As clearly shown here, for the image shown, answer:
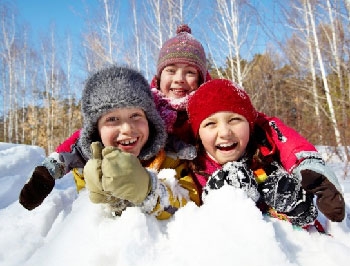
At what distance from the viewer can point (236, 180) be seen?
1213 millimetres

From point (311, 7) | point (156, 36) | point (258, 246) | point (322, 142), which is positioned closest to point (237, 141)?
point (258, 246)

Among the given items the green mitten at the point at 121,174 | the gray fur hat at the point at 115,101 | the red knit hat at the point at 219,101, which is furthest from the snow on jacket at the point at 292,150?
the green mitten at the point at 121,174

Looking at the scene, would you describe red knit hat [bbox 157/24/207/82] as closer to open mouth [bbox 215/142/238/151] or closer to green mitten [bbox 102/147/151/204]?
open mouth [bbox 215/142/238/151]

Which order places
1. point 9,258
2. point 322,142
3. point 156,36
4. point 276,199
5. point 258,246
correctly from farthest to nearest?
point 156,36, point 322,142, point 9,258, point 276,199, point 258,246

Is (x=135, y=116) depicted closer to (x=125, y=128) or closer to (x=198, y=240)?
(x=125, y=128)

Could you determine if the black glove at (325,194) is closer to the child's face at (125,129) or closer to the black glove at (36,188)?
the child's face at (125,129)

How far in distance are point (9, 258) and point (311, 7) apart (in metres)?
10.4

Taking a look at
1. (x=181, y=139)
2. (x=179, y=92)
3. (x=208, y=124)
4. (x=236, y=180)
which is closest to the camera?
(x=236, y=180)

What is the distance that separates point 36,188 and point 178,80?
104cm

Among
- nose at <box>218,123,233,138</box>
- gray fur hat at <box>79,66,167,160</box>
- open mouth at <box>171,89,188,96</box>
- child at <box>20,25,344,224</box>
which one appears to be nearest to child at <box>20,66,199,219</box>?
gray fur hat at <box>79,66,167,160</box>

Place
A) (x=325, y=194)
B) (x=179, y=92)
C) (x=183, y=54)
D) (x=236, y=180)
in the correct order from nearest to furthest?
(x=325, y=194), (x=236, y=180), (x=179, y=92), (x=183, y=54)

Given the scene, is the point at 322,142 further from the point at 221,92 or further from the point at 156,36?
the point at 156,36

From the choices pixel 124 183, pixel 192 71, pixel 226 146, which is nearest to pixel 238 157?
pixel 226 146

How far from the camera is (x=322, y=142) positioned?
5465 mm
